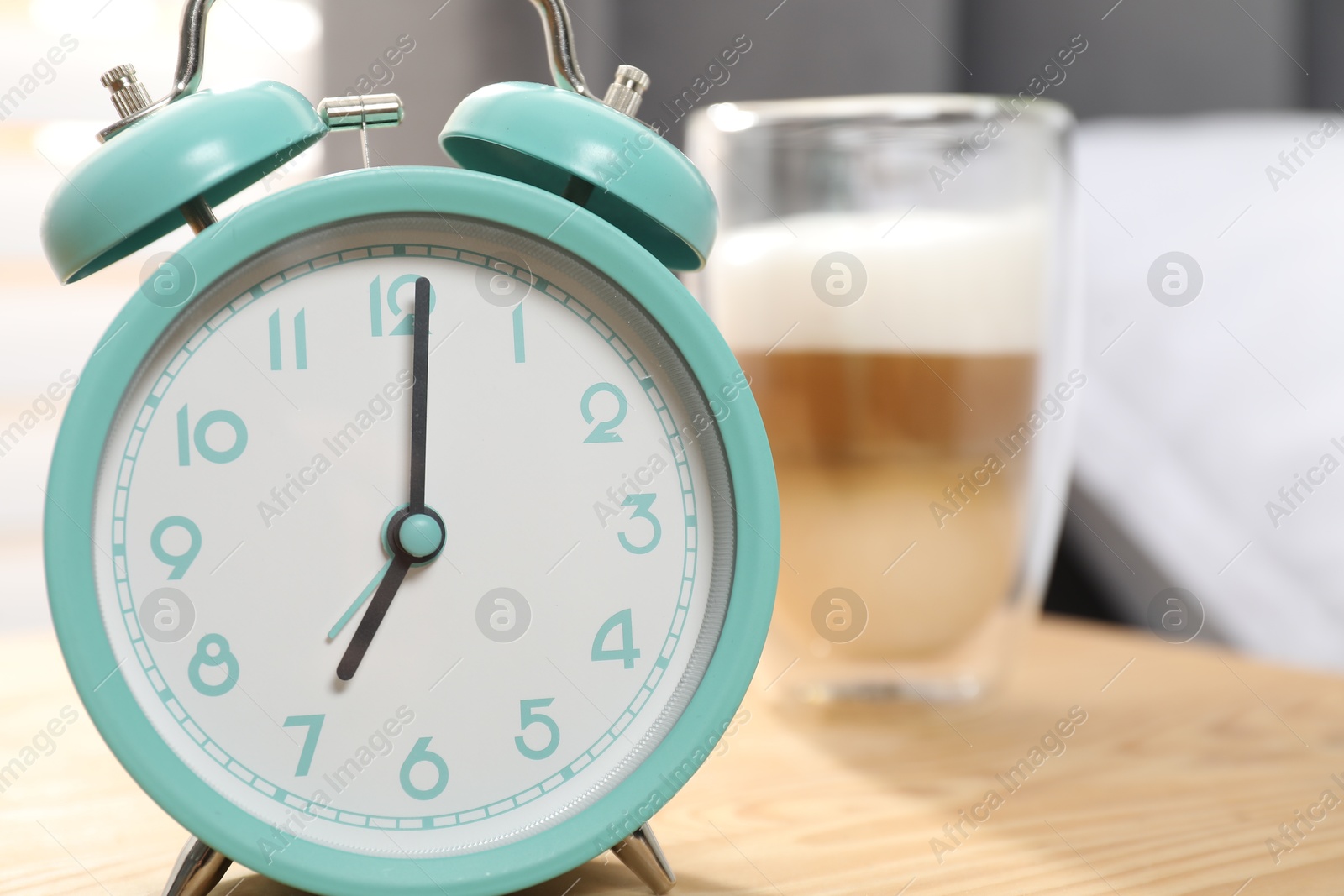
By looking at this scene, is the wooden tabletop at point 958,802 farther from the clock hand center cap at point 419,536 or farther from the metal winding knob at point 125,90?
the metal winding knob at point 125,90

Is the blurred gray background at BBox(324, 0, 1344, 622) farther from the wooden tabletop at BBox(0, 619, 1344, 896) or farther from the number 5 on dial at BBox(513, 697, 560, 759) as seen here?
the number 5 on dial at BBox(513, 697, 560, 759)

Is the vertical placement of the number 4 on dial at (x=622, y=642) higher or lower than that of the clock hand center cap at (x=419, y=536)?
lower

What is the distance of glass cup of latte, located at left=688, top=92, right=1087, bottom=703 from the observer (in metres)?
0.85

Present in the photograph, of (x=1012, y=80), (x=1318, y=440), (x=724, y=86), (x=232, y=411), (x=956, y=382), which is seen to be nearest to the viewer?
(x=232, y=411)

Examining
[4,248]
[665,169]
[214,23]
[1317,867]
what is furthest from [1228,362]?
[4,248]

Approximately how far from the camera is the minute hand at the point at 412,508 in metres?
0.50

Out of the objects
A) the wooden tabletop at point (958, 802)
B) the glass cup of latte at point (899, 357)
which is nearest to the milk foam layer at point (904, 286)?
the glass cup of latte at point (899, 357)

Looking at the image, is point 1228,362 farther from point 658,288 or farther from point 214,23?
point 214,23

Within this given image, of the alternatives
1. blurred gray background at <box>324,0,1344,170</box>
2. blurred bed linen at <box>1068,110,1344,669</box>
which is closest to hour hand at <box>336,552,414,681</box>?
blurred gray background at <box>324,0,1344,170</box>

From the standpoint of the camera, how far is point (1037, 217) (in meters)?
0.88

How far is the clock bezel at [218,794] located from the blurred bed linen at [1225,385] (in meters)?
0.87

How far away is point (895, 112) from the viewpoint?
0.87 meters

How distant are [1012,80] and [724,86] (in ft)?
1.62

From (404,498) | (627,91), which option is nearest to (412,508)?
(404,498)
